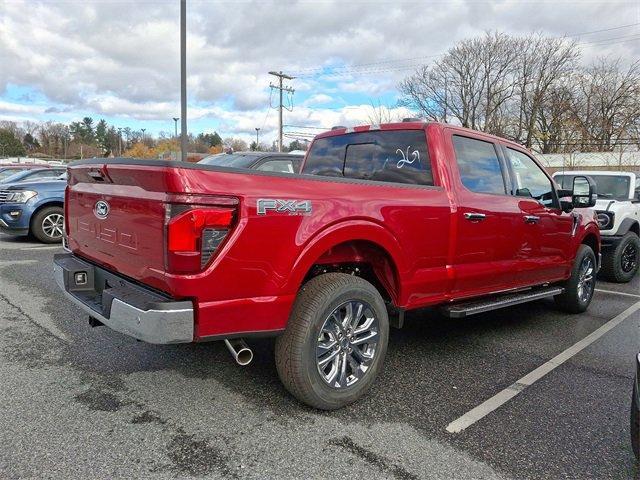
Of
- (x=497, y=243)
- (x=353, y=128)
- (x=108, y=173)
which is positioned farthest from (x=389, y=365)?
(x=108, y=173)

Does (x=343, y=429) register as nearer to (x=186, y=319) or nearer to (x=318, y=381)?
(x=318, y=381)

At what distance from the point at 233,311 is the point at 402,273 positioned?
132cm

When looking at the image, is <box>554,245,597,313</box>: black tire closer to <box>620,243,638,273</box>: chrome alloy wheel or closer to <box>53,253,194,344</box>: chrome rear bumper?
<box>620,243,638,273</box>: chrome alloy wheel

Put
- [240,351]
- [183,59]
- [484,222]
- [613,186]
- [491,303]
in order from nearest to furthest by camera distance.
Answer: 1. [240,351]
2. [484,222]
3. [491,303]
4. [613,186]
5. [183,59]

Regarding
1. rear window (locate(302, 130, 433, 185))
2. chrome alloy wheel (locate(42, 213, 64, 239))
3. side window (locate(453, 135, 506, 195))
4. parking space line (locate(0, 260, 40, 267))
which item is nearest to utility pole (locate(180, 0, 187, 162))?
chrome alloy wheel (locate(42, 213, 64, 239))

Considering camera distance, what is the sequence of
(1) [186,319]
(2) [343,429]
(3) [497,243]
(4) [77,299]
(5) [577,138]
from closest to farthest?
1. (1) [186,319]
2. (2) [343,429]
3. (4) [77,299]
4. (3) [497,243]
5. (5) [577,138]

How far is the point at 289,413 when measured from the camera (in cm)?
309

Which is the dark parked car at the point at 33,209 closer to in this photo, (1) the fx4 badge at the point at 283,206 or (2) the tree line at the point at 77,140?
(1) the fx4 badge at the point at 283,206

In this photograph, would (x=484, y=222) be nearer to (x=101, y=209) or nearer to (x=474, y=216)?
(x=474, y=216)

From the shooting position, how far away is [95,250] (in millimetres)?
3359

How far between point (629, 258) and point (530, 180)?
4.34 m

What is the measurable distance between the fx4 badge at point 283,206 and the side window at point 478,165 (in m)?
1.68

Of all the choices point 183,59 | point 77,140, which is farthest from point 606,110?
point 77,140

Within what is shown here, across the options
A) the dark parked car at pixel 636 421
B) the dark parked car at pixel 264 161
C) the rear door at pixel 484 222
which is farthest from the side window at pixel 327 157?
the dark parked car at pixel 264 161
